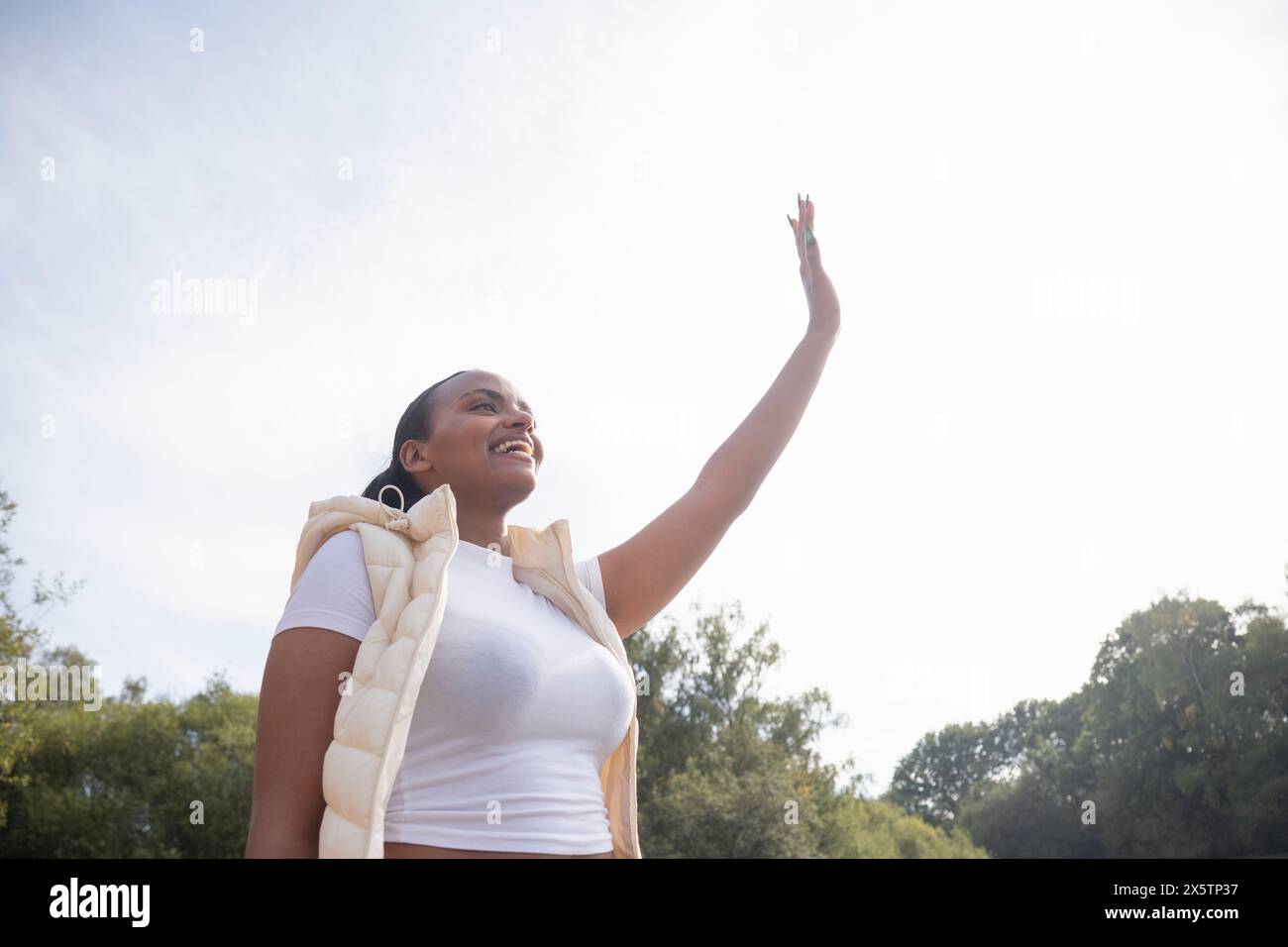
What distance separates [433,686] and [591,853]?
1.61 feet

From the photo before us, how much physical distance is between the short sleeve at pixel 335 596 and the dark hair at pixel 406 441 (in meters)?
0.71

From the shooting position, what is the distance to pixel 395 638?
6.17ft

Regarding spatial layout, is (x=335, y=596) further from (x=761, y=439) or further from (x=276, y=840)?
(x=761, y=439)

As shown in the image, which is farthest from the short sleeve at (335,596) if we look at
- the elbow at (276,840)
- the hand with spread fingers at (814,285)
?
the hand with spread fingers at (814,285)

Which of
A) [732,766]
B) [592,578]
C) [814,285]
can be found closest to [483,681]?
[592,578]

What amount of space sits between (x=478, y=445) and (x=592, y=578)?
478 mm

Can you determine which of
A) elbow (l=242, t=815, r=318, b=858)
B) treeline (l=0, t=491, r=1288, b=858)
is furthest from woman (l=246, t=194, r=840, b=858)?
treeline (l=0, t=491, r=1288, b=858)

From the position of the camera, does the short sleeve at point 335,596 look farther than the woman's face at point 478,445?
No

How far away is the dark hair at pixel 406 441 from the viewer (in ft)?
9.18

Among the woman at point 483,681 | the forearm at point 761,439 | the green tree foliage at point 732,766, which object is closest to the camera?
the woman at point 483,681

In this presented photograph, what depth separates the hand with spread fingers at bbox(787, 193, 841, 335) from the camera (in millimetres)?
3008

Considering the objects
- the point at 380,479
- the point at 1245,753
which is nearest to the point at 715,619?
the point at 1245,753

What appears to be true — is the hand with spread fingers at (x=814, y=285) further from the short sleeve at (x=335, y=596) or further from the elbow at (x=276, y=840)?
the elbow at (x=276, y=840)
